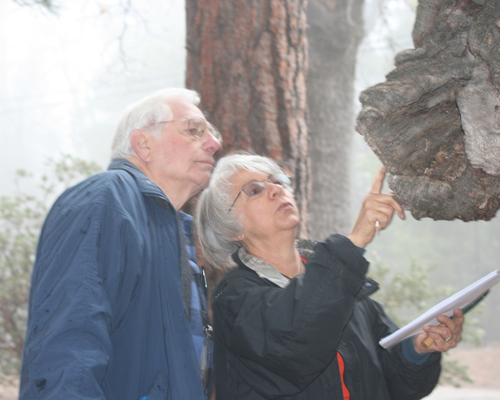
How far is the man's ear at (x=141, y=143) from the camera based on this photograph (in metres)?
2.14

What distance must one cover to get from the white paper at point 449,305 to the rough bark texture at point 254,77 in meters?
1.53

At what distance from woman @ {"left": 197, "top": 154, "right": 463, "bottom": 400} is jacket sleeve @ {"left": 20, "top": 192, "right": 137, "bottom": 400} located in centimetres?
57

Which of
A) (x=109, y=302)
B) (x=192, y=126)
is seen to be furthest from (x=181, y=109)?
(x=109, y=302)

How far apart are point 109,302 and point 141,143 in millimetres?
856

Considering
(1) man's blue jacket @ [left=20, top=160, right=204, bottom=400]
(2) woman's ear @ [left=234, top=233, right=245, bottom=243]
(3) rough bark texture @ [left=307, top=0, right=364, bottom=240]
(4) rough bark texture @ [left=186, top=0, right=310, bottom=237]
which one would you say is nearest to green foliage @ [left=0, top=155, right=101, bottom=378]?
(3) rough bark texture @ [left=307, top=0, right=364, bottom=240]

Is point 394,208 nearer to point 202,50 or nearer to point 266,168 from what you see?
point 266,168

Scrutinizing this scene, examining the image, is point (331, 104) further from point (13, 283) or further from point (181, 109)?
point (13, 283)

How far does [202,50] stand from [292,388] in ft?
7.71

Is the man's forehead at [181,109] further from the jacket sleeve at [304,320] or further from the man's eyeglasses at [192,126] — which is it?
the jacket sleeve at [304,320]

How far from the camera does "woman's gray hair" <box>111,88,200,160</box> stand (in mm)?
2188

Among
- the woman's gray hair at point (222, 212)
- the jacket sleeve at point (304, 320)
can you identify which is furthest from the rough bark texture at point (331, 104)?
the jacket sleeve at point (304, 320)

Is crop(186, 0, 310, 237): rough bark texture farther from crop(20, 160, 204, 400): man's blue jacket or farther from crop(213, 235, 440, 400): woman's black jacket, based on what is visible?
crop(20, 160, 204, 400): man's blue jacket

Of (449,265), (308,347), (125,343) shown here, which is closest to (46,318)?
(125,343)

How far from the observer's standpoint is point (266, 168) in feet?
7.95
